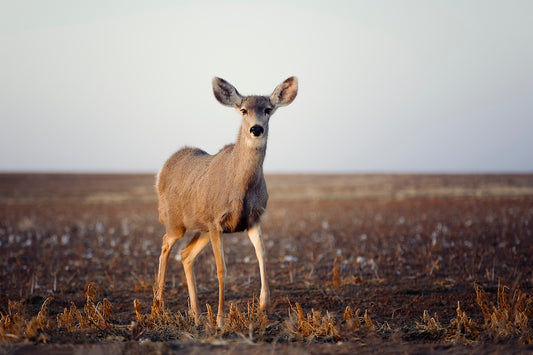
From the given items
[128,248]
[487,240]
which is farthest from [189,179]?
[487,240]

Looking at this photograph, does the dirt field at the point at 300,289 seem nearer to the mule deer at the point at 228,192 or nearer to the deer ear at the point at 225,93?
the mule deer at the point at 228,192

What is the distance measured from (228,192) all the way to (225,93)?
178 cm

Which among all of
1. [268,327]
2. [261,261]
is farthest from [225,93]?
[268,327]

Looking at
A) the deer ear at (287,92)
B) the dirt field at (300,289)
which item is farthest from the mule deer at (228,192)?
the dirt field at (300,289)

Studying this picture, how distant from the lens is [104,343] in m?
6.25

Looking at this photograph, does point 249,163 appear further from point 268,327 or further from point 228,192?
point 268,327

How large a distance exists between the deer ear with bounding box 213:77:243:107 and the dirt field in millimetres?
3300

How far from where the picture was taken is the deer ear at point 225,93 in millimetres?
8664

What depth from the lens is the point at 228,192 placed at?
→ 26.6 feet

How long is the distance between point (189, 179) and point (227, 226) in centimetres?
160

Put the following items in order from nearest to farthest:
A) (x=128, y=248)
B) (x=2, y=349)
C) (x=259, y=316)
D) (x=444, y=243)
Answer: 1. (x=2, y=349)
2. (x=259, y=316)
3. (x=444, y=243)
4. (x=128, y=248)

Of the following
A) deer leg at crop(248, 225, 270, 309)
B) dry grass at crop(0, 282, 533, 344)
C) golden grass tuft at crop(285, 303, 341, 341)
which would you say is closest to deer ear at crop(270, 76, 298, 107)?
deer leg at crop(248, 225, 270, 309)

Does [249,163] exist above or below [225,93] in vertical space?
below

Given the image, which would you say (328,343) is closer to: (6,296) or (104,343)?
(104,343)
